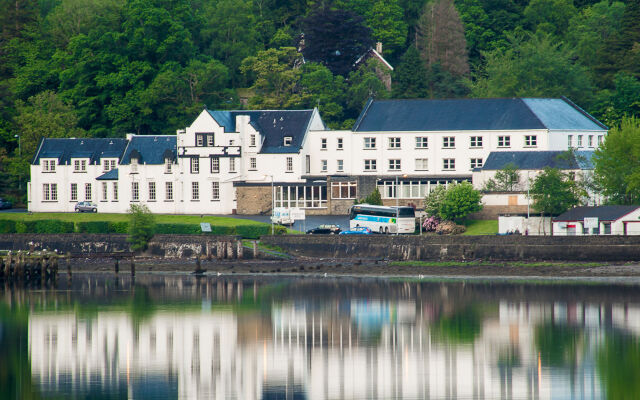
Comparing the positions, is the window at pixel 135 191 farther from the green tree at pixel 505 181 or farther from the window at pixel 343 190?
the green tree at pixel 505 181

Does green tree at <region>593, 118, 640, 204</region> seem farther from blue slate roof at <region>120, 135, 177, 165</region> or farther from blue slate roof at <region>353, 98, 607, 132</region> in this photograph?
blue slate roof at <region>120, 135, 177, 165</region>

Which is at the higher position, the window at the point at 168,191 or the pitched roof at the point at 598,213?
the window at the point at 168,191

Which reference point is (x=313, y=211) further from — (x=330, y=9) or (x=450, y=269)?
(x=330, y=9)

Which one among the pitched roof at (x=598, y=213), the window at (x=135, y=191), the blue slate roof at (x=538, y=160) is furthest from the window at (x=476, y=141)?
the window at (x=135, y=191)

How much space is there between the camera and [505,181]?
270 feet

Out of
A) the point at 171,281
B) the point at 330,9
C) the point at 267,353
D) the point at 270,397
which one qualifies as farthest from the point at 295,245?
the point at 330,9

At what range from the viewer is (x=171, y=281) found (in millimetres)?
72250

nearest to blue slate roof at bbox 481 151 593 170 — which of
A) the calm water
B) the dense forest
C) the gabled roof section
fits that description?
the dense forest

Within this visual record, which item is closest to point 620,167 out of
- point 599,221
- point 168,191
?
point 599,221

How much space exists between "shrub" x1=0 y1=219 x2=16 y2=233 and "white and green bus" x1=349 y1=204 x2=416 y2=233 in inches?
1022

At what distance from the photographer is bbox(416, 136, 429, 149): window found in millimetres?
91375

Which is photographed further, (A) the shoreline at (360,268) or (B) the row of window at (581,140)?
(B) the row of window at (581,140)

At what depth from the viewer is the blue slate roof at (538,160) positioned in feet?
270

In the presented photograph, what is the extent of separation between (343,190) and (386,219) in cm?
1139
